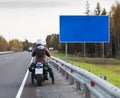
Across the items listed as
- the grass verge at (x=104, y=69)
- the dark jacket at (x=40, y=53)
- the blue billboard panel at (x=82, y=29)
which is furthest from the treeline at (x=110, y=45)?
the dark jacket at (x=40, y=53)

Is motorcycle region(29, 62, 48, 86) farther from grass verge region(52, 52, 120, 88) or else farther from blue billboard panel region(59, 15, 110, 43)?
blue billboard panel region(59, 15, 110, 43)

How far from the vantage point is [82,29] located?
1166 inches

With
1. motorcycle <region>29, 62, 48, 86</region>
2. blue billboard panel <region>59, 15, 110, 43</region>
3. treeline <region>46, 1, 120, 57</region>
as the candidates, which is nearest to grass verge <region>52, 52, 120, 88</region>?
blue billboard panel <region>59, 15, 110, 43</region>

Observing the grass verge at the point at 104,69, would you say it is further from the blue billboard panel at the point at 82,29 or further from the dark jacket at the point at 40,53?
the dark jacket at the point at 40,53

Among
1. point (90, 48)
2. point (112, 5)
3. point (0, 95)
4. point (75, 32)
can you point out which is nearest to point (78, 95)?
point (0, 95)

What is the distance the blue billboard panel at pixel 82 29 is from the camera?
96.5ft

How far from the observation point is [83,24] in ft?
Answer: 96.7

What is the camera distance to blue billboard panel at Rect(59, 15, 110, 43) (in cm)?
A: 2942

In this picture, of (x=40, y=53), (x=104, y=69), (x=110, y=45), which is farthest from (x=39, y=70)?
(x=110, y=45)

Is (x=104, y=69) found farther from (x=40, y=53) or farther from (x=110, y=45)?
(x=110, y=45)

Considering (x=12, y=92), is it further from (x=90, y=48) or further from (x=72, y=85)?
(x=90, y=48)

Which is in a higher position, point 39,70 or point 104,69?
point 39,70

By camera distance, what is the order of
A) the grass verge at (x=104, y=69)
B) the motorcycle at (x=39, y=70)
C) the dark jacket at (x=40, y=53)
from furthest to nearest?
the grass verge at (x=104, y=69), the dark jacket at (x=40, y=53), the motorcycle at (x=39, y=70)

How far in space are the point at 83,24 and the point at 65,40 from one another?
1.48 m
